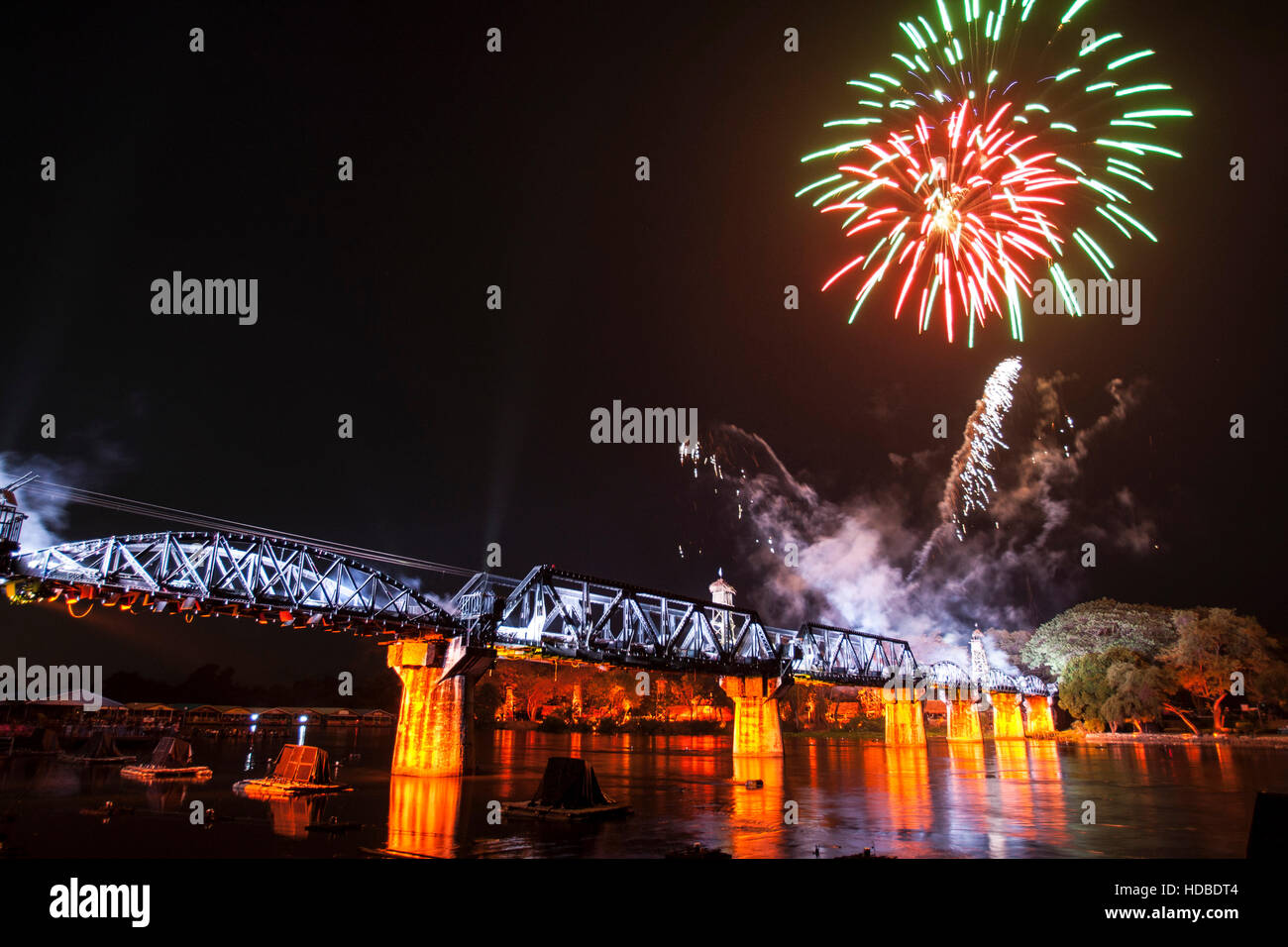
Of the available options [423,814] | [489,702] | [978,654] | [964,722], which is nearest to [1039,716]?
[978,654]

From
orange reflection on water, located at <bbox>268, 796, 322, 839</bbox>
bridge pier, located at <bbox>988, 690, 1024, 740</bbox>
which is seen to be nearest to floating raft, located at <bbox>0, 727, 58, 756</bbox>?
orange reflection on water, located at <bbox>268, 796, 322, 839</bbox>

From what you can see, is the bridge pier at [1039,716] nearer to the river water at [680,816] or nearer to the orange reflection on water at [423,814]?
the river water at [680,816]

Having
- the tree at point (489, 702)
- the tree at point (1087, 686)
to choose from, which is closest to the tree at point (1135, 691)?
the tree at point (1087, 686)

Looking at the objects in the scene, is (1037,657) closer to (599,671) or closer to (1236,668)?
(1236,668)

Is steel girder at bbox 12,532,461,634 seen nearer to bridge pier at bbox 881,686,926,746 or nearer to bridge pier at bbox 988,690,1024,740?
bridge pier at bbox 881,686,926,746
